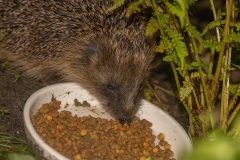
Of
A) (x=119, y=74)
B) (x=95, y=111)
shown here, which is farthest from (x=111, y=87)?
(x=95, y=111)

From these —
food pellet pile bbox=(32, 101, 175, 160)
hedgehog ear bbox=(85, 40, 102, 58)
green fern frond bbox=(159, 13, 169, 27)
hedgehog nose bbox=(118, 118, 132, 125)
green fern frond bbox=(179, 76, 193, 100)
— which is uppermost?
green fern frond bbox=(159, 13, 169, 27)

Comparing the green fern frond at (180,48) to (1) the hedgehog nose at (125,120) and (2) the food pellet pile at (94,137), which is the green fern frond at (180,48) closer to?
(2) the food pellet pile at (94,137)

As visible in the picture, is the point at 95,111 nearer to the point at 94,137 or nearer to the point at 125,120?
the point at 125,120

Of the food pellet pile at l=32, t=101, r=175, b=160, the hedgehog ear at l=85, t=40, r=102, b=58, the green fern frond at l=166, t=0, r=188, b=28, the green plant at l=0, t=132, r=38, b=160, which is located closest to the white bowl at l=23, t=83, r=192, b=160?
the food pellet pile at l=32, t=101, r=175, b=160

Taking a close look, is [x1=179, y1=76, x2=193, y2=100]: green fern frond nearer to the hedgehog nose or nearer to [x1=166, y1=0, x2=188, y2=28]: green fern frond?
the hedgehog nose

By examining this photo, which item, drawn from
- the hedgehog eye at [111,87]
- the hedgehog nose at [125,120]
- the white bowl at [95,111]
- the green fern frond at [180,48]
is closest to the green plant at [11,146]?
the white bowl at [95,111]
